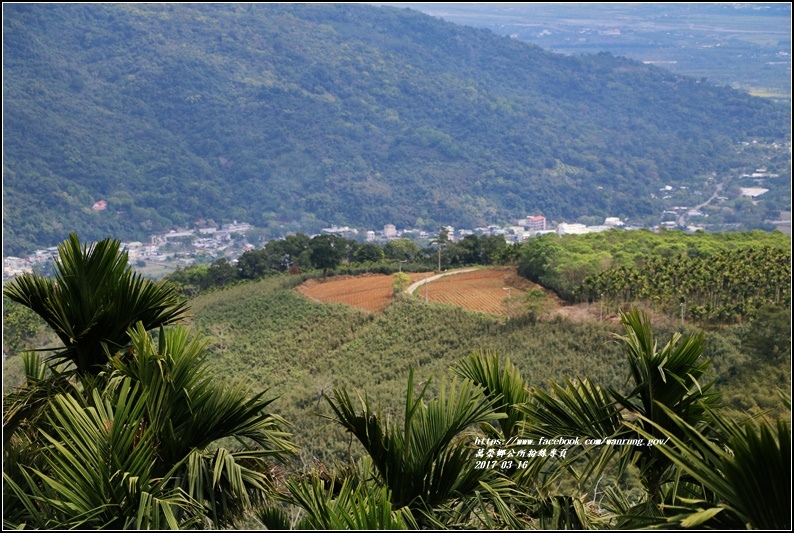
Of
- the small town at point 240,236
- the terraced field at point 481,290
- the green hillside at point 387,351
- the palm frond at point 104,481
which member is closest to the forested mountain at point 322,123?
the small town at point 240,236

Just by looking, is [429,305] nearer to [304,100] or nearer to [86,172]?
[86,172]

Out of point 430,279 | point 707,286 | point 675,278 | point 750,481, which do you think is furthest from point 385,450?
point 430,279

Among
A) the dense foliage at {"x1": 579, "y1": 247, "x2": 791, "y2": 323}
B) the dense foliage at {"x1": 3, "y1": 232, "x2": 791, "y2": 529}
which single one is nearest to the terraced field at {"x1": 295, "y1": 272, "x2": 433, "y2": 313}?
the dense foliage at {"x1": 579, "y1": 247, "x2": 791, "y2": 323}

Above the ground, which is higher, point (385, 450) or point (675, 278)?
point (385, 450)

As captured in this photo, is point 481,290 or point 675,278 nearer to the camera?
point 675,278

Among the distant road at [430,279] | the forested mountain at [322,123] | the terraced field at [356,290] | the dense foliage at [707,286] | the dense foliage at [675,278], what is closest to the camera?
the dense foliage at [707,286]

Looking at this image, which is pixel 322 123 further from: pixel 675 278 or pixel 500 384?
pixel 500 384

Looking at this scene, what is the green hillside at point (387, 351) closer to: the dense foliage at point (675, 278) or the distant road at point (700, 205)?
the dense foliage at point (675, 278)

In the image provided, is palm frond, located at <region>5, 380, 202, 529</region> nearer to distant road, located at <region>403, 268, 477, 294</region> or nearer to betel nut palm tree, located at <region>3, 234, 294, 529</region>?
betel nut palm tree, located at <region>3, 234, 294, 529</region>
